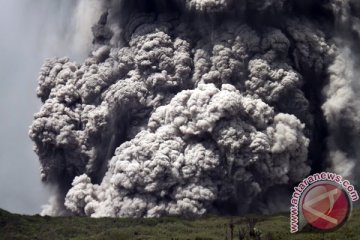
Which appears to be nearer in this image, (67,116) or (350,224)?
(350,224)

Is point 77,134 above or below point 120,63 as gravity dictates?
below

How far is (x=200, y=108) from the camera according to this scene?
67938 millimetres

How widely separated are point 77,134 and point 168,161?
1168 centimetres

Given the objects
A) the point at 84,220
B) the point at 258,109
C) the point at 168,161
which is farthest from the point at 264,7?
the point at 84,220

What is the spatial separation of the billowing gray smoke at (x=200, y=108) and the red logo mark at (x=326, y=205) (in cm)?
2790

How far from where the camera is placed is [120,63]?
2977 inches

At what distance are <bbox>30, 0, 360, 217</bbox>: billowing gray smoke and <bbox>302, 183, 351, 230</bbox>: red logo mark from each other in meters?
27.9

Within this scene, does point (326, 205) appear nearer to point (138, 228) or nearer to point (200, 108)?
point (200, 108)

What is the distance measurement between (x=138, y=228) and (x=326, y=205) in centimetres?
3599

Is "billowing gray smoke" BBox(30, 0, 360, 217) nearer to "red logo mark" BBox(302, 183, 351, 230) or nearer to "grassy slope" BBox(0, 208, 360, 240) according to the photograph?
"grassy slope" BBox(0, 208, 360, 240)

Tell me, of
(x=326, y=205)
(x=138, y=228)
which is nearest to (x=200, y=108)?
(x=138, y=228)

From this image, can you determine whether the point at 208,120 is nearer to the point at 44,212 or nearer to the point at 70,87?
the point at 70,87

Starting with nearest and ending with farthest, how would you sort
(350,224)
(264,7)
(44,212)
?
(350,224) → (264,7) → (44,212)

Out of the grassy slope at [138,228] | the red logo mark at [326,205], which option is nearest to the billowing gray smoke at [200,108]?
the grassy slope at [138,228]
